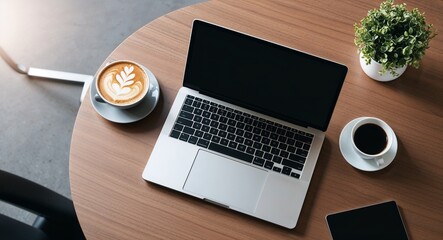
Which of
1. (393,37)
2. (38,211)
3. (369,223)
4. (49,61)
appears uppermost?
(393,37)

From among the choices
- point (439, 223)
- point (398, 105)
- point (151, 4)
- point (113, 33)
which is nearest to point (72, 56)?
point (113, 33)

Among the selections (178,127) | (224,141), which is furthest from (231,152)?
(178,127)

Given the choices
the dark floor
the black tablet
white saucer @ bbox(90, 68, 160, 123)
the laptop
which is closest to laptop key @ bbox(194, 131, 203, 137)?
the laptop

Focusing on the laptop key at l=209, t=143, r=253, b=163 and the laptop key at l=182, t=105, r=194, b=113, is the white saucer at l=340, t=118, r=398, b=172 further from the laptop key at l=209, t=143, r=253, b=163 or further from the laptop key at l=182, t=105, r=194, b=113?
the laptop key at l=182, t=105, r=194, b=113

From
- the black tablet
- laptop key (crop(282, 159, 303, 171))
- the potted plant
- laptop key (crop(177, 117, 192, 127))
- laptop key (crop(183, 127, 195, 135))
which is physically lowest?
the black tablet

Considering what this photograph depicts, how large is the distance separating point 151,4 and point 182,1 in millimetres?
126

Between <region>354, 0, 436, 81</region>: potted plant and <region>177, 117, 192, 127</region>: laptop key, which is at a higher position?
<region>354, 0, 436, 81</region>: potted plant

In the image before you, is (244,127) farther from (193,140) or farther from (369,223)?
(369,223)

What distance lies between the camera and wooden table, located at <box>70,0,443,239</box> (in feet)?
3.60

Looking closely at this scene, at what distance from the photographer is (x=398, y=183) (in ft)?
3.70

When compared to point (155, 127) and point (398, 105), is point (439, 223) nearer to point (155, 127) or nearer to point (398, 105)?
point (398, 105)

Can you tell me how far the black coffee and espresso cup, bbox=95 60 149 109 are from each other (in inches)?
18.6

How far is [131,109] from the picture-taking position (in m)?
1.18

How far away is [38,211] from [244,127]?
48 centimetres
